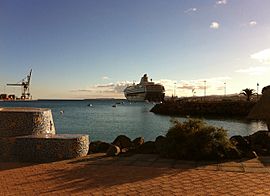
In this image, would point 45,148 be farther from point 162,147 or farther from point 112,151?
point 162,147

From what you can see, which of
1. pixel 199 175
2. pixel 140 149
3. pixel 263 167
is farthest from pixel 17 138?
pixel 263 167

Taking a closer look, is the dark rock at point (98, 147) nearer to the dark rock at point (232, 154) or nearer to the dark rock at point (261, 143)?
the dark rock at point (232, 154)

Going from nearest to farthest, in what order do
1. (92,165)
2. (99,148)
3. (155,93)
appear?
(92,165) → (99,148) → (155,93)

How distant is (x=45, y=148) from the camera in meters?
10.1

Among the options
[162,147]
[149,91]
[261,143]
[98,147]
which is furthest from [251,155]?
[149,91]

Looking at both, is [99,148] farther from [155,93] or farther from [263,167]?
[155,93]

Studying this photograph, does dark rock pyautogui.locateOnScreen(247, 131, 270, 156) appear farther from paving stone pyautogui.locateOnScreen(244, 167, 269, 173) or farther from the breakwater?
the breakwater

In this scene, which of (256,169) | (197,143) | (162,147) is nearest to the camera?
(256,169)

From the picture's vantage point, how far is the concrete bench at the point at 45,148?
10094 millimetres

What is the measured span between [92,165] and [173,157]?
8.18 feet

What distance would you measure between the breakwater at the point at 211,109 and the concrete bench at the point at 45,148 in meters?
49.4

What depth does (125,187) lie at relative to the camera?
7.12 m

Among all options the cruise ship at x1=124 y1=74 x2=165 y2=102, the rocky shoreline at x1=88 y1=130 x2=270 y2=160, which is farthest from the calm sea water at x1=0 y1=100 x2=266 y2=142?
the cruise ship at x1=124 y1=74 x2=165 y2=102

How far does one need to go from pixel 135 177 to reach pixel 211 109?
181 feet
